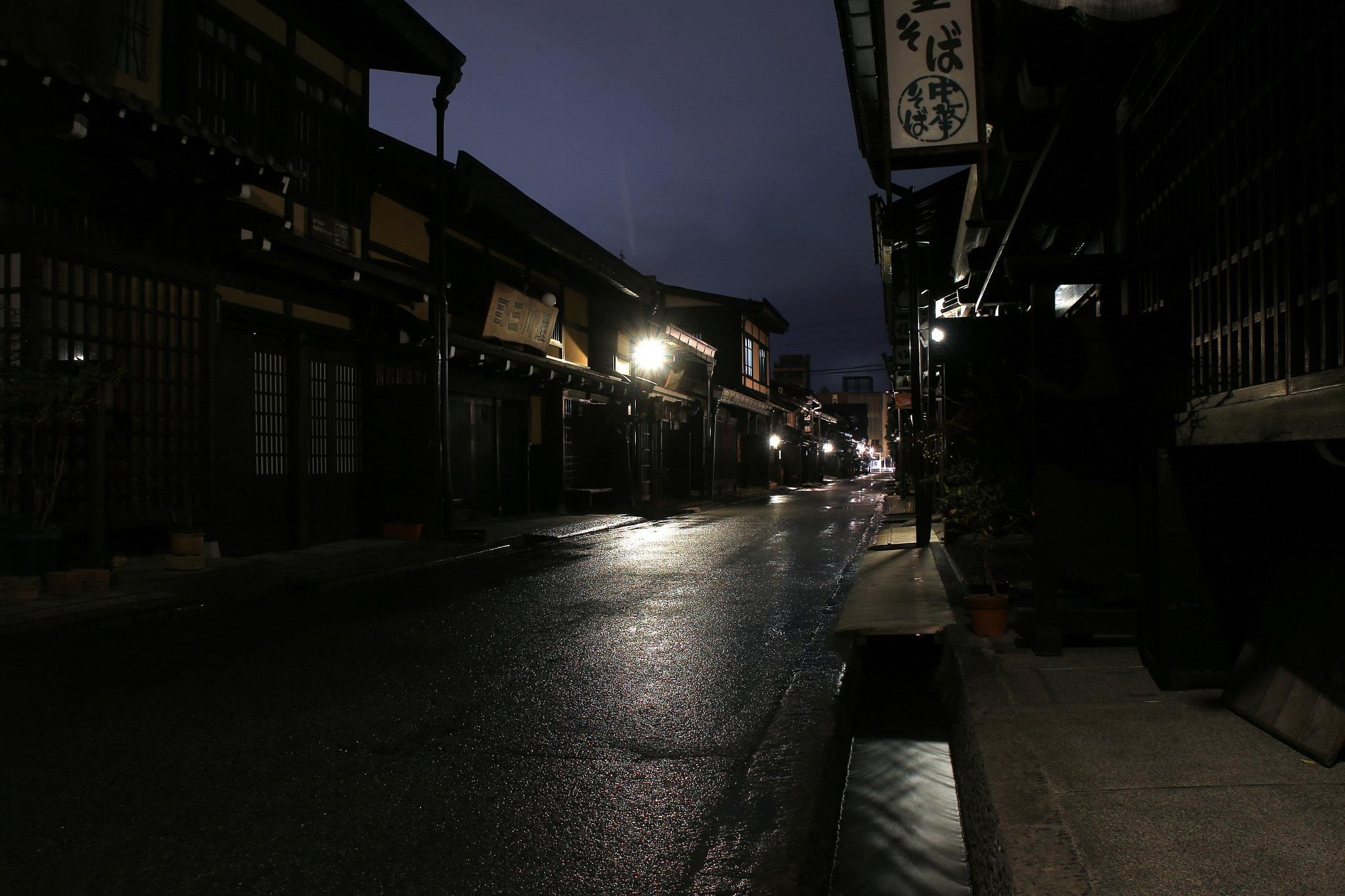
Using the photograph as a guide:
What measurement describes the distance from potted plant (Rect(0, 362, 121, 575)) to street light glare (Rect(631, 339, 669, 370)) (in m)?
18.3

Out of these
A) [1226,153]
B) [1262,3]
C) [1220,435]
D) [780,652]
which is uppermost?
[1262,3]

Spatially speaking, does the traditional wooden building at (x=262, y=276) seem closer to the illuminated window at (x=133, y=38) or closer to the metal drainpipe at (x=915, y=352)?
the illuminated window at (x=133, y=38)

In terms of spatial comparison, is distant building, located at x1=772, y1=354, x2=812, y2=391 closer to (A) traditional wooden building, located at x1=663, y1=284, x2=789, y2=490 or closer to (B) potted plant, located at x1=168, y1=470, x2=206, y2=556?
(A) traditional wooden building, located at x1=663, y1=284, x2=789, y2=490

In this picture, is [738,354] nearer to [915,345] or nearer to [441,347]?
[915,345]

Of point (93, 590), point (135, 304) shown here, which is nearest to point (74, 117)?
point (135, 304)

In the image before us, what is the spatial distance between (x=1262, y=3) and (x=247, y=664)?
7.09 meters

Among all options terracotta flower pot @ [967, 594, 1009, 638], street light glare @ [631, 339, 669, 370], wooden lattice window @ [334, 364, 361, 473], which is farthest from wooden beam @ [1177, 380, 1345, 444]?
street light glare @ [631, 339, 669, 370]

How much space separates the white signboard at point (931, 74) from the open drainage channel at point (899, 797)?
14.8 ft

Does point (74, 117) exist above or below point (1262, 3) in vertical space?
above

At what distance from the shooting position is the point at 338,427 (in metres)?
13.9

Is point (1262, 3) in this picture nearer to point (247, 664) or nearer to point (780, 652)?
point (780, 652)

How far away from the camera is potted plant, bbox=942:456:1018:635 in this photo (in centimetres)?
589

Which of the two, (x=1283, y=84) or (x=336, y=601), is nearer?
(x=1283, y=84)

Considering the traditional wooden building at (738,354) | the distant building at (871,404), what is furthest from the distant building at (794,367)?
the traditional wooden building at (738,354)
